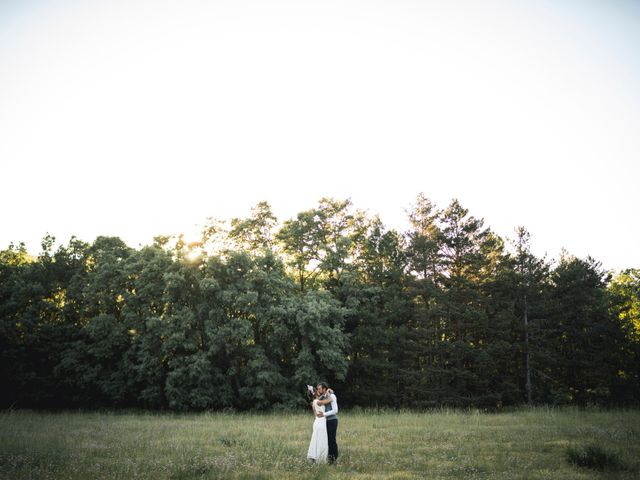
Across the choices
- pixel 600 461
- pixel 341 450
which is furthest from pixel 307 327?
pixel 600 461

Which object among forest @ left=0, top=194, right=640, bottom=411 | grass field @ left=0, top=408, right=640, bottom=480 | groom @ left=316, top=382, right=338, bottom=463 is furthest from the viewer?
forest @ left=0, top=194, right=640, bottom=411

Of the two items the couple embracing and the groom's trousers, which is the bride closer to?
the couple embracing

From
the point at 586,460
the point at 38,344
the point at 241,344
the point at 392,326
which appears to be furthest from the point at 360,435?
the point at 38,344

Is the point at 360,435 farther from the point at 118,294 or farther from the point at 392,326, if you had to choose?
the point at 118,294

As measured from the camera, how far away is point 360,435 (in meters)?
17.0

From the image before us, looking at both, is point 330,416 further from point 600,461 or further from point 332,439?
point 600,461

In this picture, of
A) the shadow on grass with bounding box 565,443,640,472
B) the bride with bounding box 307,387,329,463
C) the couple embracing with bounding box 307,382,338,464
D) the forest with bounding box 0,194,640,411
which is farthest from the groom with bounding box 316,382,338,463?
the forest with bounding box 0,194,640,411

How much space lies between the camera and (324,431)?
12.1 meters

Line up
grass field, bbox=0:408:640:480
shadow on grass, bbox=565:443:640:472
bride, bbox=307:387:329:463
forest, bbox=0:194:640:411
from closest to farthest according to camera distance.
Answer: grass field, bbox=0:408:640:480 < shadow on grass, bbox=565:443:640:472 < bride, bbox=307:387:329:463 < forest, bbox=0:194:640:411

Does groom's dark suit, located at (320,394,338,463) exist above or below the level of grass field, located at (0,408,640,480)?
above

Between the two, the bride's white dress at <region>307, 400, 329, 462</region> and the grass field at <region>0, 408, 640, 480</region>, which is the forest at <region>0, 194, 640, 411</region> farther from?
the bride's white dress at <region>307, 400, 329, 462</region>

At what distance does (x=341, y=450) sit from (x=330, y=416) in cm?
200

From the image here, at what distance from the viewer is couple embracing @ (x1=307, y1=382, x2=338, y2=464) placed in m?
11.9

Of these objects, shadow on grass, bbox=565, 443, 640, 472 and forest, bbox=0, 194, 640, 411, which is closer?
shadow on grass, bbox=565, 443, 640, 472
